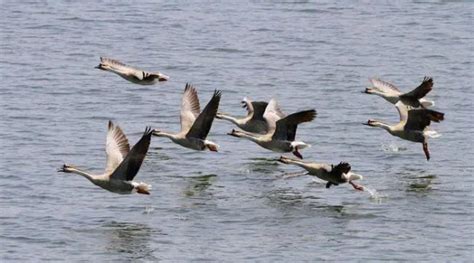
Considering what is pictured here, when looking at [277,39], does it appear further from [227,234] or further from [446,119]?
[227,234]

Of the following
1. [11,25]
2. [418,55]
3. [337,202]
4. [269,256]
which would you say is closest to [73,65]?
[11,25]

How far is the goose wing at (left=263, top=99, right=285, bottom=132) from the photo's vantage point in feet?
87.6

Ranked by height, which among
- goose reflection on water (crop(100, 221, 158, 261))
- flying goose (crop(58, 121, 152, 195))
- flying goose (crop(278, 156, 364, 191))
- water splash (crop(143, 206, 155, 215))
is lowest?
goose reflection on water (crop(100, 221, 158, 261))

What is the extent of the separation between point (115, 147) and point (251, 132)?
5115mm

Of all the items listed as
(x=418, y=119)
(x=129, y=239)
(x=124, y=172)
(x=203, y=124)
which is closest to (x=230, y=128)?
(x=203, y=124)

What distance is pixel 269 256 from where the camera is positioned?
19922 mm

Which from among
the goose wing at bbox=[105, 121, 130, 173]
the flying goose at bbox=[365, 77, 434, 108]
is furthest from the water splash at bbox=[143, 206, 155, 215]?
the flying goose at bbox=[365, 77, 434, 108]

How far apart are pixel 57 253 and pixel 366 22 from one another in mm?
22658

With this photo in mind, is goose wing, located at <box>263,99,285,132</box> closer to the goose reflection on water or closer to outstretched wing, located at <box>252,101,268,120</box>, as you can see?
outstretched wing, located at <box>252,101,268,120</box>

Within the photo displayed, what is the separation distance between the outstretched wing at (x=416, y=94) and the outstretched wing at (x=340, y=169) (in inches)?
174

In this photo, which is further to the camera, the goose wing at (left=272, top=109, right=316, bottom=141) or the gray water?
the goose wing at (left=272, top=109, right=316, bottom=141)

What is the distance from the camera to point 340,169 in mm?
22578

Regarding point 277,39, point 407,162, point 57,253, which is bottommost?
→ point 57,253

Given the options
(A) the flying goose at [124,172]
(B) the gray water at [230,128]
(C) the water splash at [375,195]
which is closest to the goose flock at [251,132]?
(A) the flying goose at [124,172]
